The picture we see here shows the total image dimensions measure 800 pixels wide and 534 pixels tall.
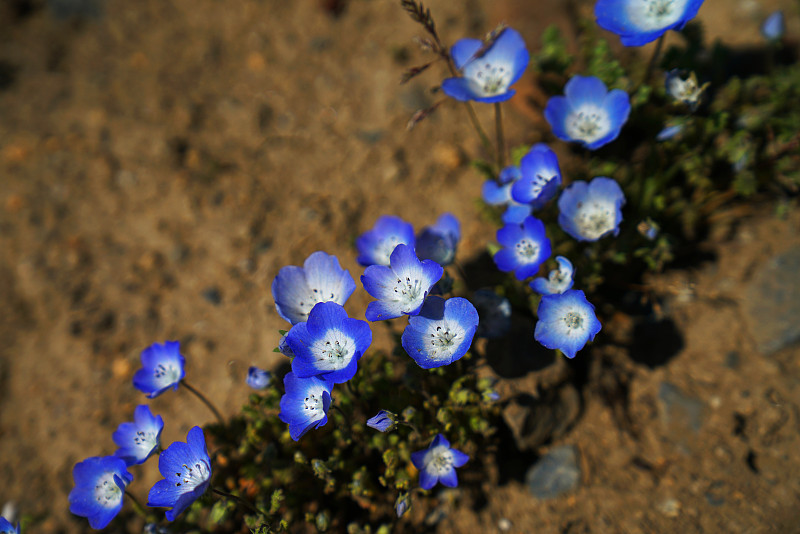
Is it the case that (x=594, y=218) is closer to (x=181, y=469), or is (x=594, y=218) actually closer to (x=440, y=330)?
(x=440, y=330)

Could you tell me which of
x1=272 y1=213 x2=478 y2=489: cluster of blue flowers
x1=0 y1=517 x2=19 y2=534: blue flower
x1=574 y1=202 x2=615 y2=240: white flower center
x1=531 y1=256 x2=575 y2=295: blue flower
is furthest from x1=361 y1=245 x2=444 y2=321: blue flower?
x1=0 y1=517 x2=19 y2=534: blue flower

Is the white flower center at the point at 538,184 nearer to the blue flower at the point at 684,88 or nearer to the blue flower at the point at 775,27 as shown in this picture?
the blue flower at the point at 684,88

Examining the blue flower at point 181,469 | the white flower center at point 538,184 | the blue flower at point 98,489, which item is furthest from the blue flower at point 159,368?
the white flower center at point 538,184

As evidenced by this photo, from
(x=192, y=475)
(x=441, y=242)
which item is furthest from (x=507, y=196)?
(x=192, y=475)

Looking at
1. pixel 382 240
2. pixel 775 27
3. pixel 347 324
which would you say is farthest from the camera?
pixel 775 27

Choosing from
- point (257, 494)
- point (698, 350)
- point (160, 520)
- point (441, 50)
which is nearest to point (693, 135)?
point (698, 350)

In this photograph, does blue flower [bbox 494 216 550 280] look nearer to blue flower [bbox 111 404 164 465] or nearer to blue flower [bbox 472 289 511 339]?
blue flower [bbox 472 289 511 339]

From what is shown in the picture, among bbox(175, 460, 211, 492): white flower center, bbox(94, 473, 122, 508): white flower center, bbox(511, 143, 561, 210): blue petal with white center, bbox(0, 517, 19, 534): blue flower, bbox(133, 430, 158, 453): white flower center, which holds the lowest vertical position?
bbox(94, 473, 122, 508): white flower center
